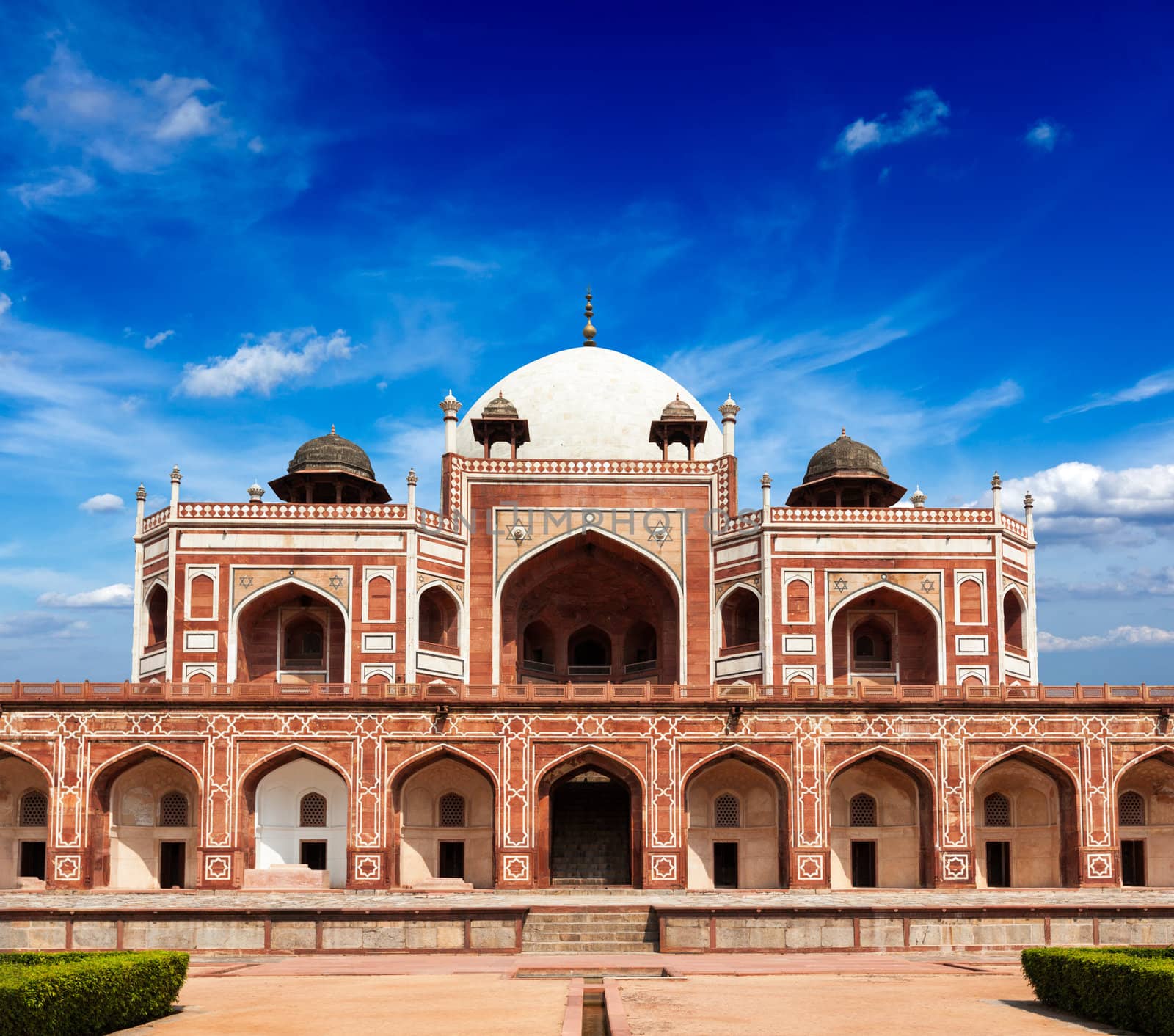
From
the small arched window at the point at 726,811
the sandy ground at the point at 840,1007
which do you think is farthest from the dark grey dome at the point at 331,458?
the sandy ground at the point at 840,1007

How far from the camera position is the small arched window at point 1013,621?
127 feet

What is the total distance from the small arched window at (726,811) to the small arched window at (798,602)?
233 inches

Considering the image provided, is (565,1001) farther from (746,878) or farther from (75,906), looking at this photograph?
(746,878)

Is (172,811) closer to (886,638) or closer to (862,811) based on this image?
(862,811)

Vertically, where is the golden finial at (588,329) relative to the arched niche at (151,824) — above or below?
above

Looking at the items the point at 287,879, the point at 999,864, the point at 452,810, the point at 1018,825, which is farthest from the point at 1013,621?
the point at 287,879

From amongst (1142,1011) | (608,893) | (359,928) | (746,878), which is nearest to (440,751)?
(608,893)

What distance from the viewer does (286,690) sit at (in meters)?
31.3

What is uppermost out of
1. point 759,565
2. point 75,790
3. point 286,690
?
point 759,565

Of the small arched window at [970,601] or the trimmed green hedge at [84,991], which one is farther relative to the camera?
the small arched window at [970,601]

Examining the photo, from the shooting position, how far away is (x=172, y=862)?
32125 millimetres

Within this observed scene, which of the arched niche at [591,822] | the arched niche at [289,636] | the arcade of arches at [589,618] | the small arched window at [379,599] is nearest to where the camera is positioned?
the arched niche at [591,822]

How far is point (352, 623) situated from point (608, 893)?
10.5m

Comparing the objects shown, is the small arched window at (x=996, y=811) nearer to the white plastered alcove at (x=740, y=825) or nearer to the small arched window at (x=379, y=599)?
the white plastered alcove at (x=740, y=825)
